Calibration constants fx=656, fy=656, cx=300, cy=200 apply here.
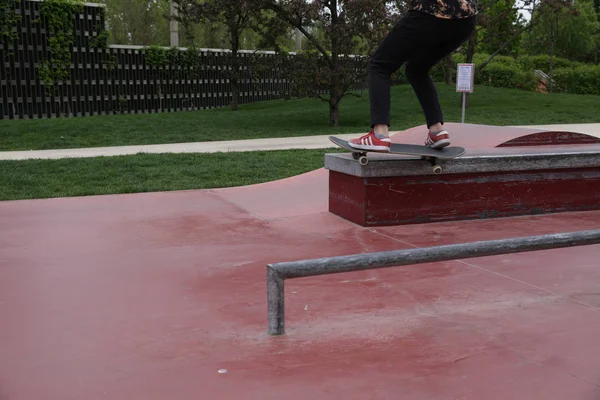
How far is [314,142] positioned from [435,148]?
8837mm

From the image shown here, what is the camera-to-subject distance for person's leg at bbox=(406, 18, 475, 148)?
4.48 metres

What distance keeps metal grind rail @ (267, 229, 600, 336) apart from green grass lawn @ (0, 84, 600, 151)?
11085 mm

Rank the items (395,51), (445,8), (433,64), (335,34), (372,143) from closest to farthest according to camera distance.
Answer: (445,8), (395,51), (372,143), (433,64), (335,34)

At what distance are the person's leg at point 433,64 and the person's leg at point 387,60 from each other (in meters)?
0.11

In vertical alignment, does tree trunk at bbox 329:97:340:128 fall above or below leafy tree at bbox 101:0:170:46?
below

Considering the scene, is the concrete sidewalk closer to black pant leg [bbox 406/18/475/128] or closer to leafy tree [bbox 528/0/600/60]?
black pant leg [bbox 406/18/475/128]

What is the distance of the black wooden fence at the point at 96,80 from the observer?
21.0 meters

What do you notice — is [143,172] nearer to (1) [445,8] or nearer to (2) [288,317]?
(1) [445,8]

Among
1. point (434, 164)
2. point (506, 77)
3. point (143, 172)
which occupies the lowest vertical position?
point (143, 172)

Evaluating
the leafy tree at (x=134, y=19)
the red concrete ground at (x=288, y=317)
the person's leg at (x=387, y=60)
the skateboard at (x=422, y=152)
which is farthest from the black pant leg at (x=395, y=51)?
the leafy tree at (x=134, y=19)

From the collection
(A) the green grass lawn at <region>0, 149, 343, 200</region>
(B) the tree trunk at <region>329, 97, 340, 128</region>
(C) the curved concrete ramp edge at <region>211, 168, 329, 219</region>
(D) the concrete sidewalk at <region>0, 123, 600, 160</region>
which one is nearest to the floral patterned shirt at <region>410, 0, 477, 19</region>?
(C) the curved concrete ramp edge at <region>211, 168, 329, 219</region>

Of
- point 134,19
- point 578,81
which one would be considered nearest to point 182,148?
point 134,19

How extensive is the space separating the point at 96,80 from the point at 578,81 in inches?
961

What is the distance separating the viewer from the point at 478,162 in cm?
513
